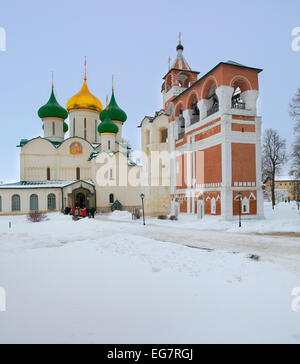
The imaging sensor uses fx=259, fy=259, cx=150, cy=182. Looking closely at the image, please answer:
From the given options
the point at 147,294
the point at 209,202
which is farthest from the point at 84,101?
the point at 147,294

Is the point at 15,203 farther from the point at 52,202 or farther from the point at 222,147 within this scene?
the point at 222,147

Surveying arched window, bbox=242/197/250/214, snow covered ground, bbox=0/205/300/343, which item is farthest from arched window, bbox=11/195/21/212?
arched window, bbox=242/197/250/214

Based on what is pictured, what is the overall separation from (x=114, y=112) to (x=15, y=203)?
1589 centimetres

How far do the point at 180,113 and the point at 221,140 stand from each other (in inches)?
328

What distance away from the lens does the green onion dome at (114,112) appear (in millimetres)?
32906

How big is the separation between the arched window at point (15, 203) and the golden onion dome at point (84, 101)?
13643 millimetres

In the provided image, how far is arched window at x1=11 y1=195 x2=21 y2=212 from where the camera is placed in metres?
25.7

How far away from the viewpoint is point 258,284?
17.5 feet

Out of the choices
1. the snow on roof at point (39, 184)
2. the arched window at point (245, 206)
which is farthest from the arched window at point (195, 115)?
the snow on roof at point (39, 184)

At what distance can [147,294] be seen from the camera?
4.88m

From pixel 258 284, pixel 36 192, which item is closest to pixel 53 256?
pixel 258 284
